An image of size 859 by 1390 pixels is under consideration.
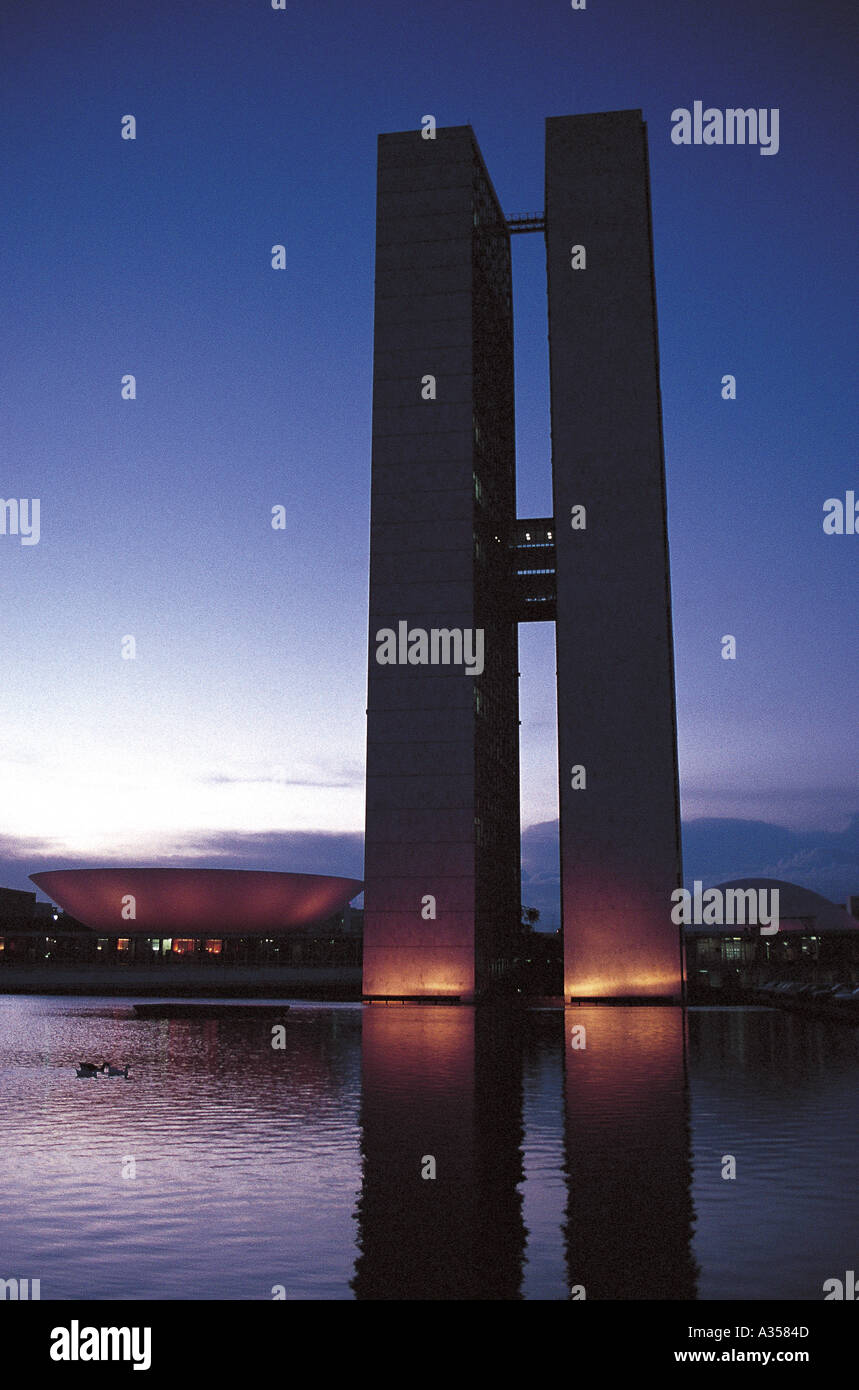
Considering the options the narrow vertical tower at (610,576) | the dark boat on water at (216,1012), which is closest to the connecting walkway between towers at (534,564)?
the narrow vertical tower at (610,576)

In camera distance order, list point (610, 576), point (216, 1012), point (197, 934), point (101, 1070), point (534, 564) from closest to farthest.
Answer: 1. point (101, 1070)
2. point (216, 1012)
3. point (610, 576)
4. point (534, 564)
5. point (197, 934)

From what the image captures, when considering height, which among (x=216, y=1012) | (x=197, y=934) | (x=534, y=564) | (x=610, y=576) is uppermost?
(x=534, y=564)

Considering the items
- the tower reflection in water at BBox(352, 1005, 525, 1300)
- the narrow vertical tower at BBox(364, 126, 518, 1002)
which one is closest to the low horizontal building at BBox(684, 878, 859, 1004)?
the narrow vertical tower at BBox(364, 126, 518, 1002)

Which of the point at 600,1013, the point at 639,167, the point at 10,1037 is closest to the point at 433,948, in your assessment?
the point at 600,1013

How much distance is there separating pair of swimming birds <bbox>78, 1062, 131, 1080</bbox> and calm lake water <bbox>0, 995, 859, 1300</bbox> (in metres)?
Result: 0.21

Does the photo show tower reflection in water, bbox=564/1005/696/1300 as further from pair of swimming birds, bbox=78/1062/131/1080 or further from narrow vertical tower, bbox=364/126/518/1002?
narrow vertical tower, bbox=364/126/518/1002

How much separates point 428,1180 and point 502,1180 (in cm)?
65

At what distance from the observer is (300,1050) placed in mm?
27266

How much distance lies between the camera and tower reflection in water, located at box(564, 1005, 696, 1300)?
7840 mm

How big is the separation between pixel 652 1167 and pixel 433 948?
46084mm

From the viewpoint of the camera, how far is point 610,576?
58.3 metres

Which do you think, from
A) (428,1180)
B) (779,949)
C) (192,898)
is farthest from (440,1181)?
(779,949)

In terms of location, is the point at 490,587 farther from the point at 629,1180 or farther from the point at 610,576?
the point at 629,1180
